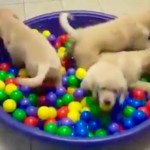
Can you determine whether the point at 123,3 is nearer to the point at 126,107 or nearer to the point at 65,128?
the point at 126,107

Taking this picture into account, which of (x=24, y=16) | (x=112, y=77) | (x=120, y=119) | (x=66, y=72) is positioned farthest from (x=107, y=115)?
(x=24, y=16)

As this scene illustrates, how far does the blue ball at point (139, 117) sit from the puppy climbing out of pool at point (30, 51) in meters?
0.30

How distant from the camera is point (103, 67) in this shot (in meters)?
1.21

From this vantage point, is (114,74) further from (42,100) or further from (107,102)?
(42,100)

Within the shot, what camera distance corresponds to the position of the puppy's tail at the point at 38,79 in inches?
46.1

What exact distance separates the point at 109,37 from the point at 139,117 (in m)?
0.34

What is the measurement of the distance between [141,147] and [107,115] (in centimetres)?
16

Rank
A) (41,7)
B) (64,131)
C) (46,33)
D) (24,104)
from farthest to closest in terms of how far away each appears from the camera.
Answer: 1. (41,7)
2. (46,33)
3. (24,104)
4. (64,131)

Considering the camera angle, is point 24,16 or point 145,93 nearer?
point 145,93

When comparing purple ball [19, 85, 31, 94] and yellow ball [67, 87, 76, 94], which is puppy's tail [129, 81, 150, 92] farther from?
purple ball [19, 85, 31, 94]

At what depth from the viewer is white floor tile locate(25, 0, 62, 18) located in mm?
1880

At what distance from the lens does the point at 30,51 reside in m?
1.28

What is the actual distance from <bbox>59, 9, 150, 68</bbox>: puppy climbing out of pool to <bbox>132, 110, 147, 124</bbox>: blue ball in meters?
0.26

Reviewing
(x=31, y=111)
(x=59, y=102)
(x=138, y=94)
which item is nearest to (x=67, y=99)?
(x=59, y=102)
